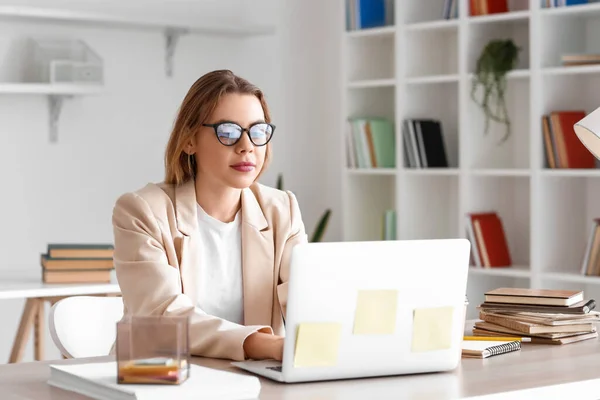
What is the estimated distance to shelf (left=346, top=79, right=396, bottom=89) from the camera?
4633mm

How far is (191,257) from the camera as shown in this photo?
7.33ft

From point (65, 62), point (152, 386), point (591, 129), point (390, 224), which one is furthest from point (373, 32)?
point (152, 386)

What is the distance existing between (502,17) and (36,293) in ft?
6.87

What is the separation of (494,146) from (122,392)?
3155 mm

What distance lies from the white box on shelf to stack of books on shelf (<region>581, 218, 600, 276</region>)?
203cm

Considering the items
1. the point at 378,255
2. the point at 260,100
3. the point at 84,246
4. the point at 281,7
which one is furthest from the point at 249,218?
the point at 281,7

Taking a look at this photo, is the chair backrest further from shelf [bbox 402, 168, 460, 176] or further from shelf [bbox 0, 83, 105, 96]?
shelf [bbox 402, 168, 460, 176]

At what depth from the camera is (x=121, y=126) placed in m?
4.61

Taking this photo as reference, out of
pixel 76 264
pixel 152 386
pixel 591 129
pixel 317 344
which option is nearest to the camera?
pixel 152 386

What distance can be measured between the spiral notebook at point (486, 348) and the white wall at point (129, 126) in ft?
7.73

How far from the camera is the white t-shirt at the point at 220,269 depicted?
2.29m

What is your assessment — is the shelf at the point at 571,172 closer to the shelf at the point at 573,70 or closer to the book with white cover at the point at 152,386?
the shelf at the point at 573,70

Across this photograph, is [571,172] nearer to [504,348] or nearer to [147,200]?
[504,348]

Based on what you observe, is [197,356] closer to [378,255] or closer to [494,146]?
[378,255]
